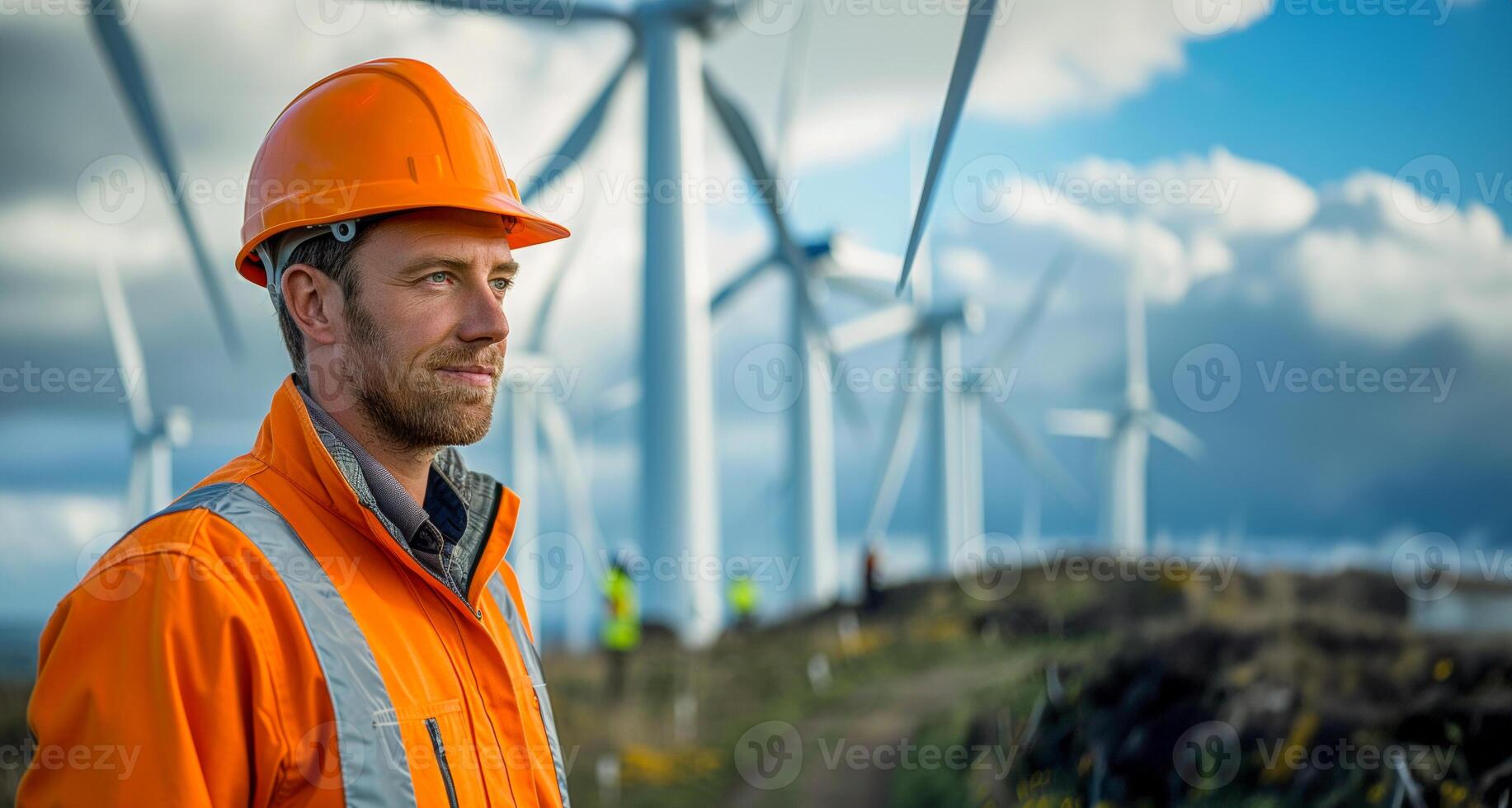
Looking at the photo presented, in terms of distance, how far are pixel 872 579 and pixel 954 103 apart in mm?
18255

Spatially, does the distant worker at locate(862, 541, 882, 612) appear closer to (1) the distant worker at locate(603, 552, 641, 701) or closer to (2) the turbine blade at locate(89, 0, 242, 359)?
(1) the distant worker at locate(603, 552, 641, 701)

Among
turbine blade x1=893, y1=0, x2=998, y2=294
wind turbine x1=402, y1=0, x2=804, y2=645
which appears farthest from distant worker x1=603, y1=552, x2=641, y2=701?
turbine blade x1=893, y1=0, x2=998, y2=294

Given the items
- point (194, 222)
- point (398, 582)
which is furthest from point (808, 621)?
point (398, 582)

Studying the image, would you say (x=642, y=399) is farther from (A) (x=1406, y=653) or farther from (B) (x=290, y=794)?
(B) (x=290, y=794)

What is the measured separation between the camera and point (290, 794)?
182 centimetres

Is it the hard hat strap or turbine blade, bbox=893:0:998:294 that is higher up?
turbine blade, bbox=893:0:998:294

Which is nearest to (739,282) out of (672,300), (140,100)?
(672,300)

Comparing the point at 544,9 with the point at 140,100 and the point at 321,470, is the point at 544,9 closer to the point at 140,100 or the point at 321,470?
the point at 140,100

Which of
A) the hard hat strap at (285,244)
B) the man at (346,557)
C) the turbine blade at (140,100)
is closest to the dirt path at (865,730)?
the turbine blade at (140,100)

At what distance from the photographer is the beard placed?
2291 millimetres

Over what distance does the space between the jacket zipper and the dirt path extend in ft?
33.9

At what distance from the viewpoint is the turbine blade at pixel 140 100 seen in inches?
352

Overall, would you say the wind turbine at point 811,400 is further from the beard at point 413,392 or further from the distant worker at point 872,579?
the beard at point 413,392

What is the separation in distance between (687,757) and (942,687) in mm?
3428
